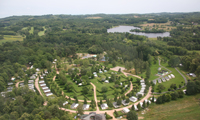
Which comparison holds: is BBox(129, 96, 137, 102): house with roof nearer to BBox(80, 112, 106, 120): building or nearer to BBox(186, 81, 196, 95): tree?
BBox(80, 112, 106, 120): building

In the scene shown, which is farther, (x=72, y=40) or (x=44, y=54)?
(x=72, y=40)

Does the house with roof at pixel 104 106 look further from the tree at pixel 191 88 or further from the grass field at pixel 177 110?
the tree at pixel 191 88

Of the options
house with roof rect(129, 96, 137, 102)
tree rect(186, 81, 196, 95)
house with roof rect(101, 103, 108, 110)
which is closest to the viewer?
house with roof rect(101, 103, 108, 110)

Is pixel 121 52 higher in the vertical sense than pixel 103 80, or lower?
higher

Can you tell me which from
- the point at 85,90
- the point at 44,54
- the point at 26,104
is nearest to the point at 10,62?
the point at 44,54

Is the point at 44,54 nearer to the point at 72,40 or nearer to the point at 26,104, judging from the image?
the point at 72,40

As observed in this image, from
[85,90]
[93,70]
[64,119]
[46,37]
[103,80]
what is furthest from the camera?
[46,37]

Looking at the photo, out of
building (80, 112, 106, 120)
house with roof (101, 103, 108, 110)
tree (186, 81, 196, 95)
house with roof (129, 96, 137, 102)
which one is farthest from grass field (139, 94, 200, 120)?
building (80, 112, 106, 120)

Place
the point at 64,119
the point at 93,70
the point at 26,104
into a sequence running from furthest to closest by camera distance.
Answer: the point at 93,70 → the point at 26,104 → the point at 64,119
